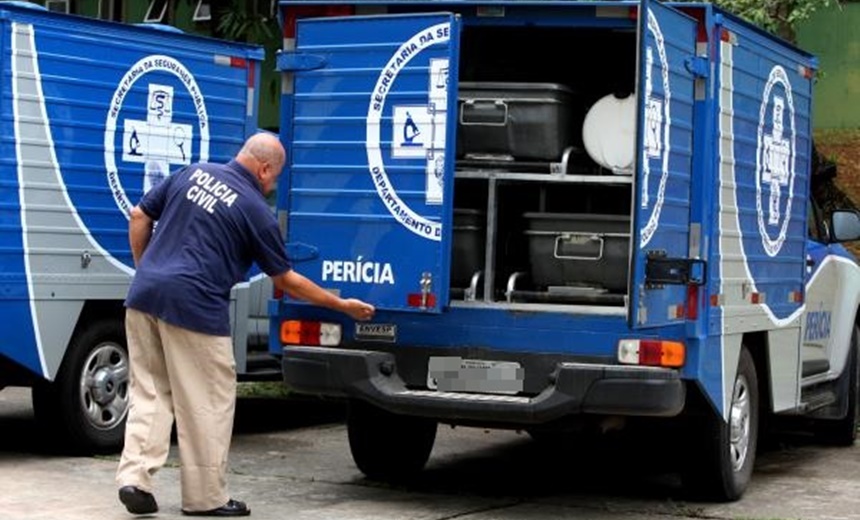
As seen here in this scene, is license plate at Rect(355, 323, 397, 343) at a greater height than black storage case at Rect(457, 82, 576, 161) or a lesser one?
lesser

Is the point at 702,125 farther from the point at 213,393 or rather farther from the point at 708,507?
the point at 213,393

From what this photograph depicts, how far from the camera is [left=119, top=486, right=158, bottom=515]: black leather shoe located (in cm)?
785

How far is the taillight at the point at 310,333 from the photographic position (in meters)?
8.62

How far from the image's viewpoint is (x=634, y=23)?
827 centimetres

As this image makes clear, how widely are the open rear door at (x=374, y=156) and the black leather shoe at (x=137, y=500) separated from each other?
1378mm

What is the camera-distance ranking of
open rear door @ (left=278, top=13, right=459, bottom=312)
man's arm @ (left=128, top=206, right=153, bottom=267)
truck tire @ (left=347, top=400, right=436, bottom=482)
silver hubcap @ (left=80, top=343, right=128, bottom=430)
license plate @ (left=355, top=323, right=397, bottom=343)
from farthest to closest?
1. silver hubcap @ (left=80, top=343, right=128, bottom=430)
2. truck tire @ (left=347, top=400, right=436, bottom=482)
3. license plate @ (left=355, top=323, right=397, bottom=343)
4. open rear door @ (left=278, top=13, right=459, bottom=312)
5. man's arm @ (left=128, top=206, right=153, bottom=267)

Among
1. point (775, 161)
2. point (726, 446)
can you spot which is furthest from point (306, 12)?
point (726, 446)

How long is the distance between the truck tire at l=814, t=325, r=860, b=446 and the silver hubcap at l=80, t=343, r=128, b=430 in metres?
4.83

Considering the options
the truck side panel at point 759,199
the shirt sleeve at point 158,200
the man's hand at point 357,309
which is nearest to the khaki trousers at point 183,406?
the shirt sleeve at point 158,200

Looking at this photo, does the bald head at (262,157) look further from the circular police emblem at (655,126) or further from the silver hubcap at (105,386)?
the silver hubcap at (105,386)

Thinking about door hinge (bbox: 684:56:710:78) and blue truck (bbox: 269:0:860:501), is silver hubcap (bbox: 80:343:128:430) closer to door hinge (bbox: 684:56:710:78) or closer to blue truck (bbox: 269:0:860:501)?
blue truck (bbox: 269:0:860:501)

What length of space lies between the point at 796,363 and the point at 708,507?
1555 millimetres

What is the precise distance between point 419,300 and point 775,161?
2627mm

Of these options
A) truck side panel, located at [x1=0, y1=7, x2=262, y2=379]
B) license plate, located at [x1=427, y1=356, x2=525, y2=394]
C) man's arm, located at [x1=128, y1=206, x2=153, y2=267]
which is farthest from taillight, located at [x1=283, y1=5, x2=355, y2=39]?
license plate, located at [x1=427, y1=356, x2=525, y2=394]
